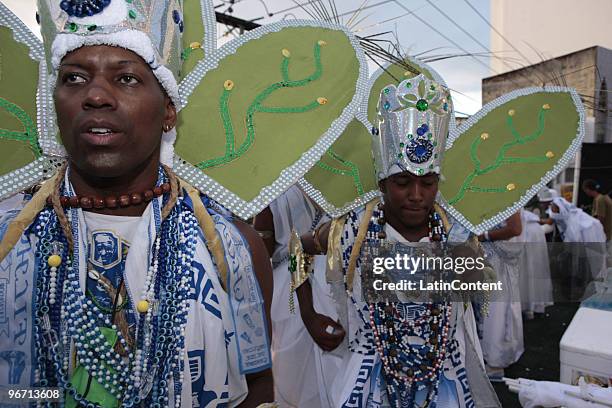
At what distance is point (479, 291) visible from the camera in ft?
7.43

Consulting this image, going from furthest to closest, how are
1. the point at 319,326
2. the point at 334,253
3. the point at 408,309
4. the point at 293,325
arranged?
the point at 293,325
the point at 319,326
the point at 334,253
the point at 408,309

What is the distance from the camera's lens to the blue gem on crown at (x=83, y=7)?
1172mm

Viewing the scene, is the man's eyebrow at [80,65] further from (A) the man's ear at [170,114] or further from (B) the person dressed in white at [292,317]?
(B) the person dressed in white at [292,317]

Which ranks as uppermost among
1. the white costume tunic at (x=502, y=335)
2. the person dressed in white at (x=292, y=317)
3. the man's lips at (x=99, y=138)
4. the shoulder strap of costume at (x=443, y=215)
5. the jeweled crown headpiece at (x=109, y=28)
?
the jeweled crown headpiece at (x=109, y=28)

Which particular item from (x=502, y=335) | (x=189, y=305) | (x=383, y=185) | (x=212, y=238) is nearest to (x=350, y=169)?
(x=383, y=185)

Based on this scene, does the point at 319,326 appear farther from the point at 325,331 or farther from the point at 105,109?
the point at 105,109

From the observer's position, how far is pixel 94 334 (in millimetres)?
1200

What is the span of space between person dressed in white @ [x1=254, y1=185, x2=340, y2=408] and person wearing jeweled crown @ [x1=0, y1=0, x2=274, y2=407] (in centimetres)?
139

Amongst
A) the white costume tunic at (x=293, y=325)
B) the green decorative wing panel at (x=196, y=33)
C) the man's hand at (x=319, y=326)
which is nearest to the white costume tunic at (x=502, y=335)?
the white costume tunic at (x=293, y=325)

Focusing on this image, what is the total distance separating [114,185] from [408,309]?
138cm

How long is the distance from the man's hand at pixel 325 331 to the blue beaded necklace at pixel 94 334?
1.31m

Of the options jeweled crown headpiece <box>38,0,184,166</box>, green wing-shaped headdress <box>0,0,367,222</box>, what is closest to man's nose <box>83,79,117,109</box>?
jeweled crown headpiece <box>38,0,184,166</box>

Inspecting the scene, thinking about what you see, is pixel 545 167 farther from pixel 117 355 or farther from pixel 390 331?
pixel 117 355

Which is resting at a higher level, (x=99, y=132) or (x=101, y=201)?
(x=99, y=132)
